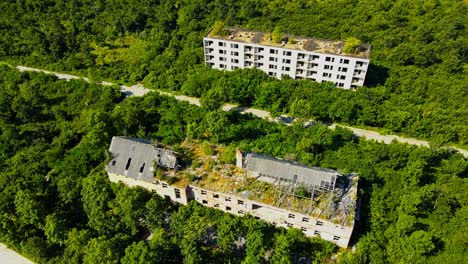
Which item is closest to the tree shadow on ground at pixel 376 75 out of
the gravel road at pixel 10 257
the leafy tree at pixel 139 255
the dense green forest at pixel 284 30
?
the dense green forest at pixel 284 30

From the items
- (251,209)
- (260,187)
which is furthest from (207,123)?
(251,209)

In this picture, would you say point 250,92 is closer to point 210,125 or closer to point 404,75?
point 210,125

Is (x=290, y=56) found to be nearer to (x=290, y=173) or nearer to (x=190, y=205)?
(x=290, y=173)

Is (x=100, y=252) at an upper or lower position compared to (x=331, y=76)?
lower

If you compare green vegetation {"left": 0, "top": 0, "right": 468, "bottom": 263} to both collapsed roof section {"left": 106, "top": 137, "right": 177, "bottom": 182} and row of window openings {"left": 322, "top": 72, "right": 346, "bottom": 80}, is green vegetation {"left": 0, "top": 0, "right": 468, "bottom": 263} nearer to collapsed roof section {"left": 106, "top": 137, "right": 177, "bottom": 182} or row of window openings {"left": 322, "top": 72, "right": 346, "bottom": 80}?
collapsed roof section {"left": 106, "top": 137, "right": 177, "bottom": 182}

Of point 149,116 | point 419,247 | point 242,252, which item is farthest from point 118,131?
point 419,247

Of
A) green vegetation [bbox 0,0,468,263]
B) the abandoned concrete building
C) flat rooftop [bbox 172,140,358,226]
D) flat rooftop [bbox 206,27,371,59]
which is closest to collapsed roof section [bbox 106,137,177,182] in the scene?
the abandoned concrete building
